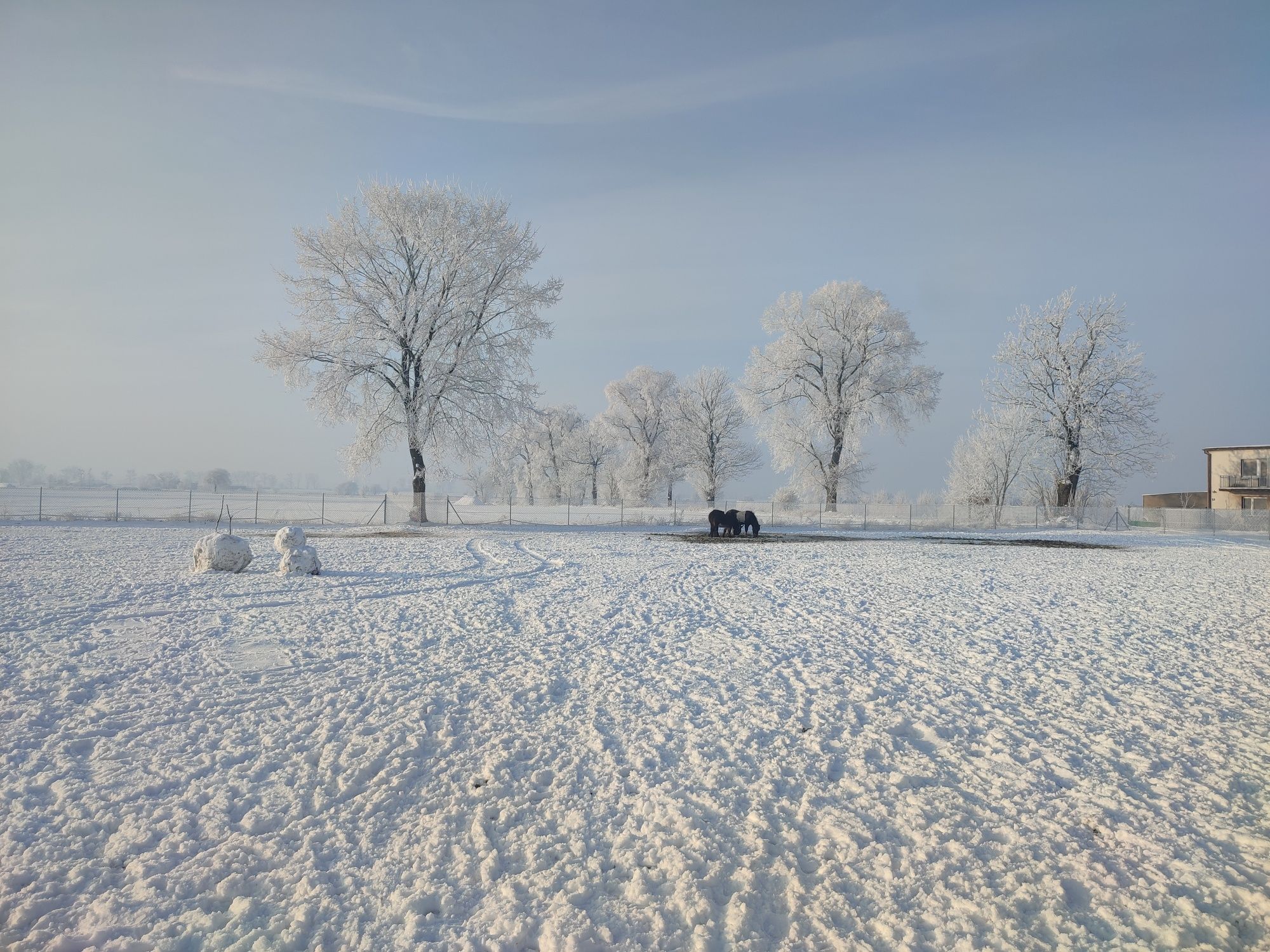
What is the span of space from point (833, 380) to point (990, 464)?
21.7m

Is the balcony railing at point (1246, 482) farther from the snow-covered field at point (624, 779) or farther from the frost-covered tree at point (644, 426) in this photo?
the snow-covered field at point (624, 779)

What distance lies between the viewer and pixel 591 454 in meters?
61.9

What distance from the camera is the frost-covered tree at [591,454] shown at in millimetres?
61156

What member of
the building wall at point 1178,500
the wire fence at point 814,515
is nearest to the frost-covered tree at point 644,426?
the wire fence at point 814,515

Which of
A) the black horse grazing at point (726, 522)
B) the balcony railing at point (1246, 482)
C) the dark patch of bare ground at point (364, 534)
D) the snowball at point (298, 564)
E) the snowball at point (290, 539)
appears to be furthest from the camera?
the balcony railing at point (1246, 482)

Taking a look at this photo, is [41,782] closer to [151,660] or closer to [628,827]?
[151,660]

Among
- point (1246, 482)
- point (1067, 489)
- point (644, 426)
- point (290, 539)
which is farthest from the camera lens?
point (644, 426)

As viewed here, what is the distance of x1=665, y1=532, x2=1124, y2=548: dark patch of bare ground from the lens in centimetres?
2422

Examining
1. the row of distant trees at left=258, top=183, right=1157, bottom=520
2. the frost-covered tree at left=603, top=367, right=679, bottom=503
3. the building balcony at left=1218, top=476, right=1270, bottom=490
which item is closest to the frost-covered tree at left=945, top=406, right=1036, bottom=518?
the row of distant trees at left=258, top=183, right=1157, bottom=520

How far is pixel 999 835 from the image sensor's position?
181 inches

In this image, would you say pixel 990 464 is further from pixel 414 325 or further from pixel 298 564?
pixel 298 564

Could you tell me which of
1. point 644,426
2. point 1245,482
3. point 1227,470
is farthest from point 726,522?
point 1227,470

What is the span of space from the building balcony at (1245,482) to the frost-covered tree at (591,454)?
4480cm

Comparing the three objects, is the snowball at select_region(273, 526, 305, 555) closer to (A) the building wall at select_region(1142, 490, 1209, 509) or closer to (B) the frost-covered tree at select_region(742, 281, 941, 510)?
(B) the frost-covered tree at select_region(742, 281, 941, 510)
